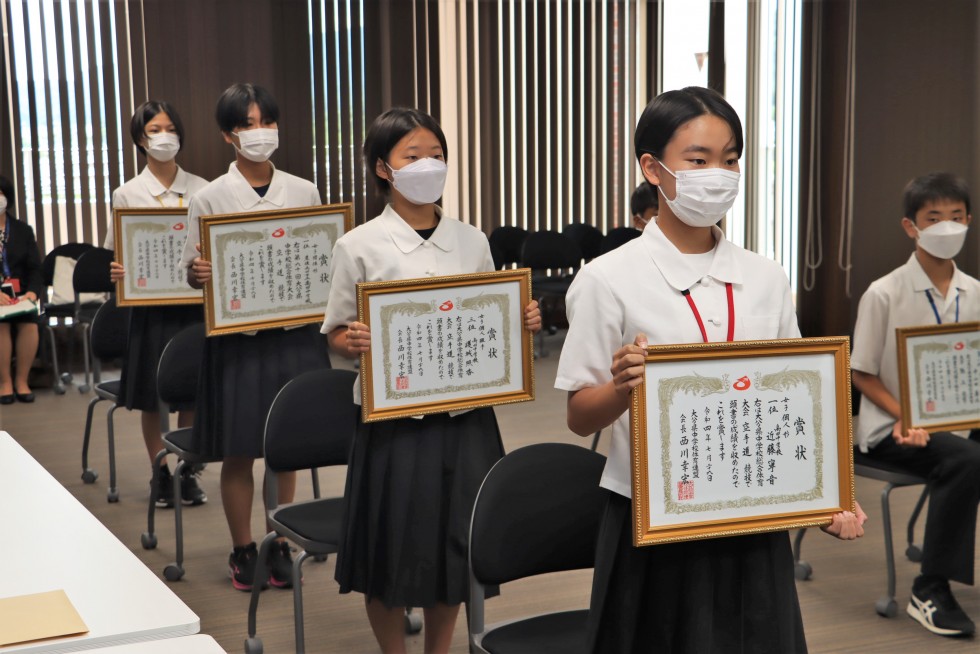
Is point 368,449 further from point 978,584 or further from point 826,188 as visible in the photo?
point 826,188

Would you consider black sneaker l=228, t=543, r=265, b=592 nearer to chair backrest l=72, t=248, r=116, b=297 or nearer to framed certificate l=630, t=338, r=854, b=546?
framed certificate l=630, t=338, r=854, b=546

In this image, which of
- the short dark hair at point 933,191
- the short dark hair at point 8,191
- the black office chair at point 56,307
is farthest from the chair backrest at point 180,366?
the black office chair at point 56,307

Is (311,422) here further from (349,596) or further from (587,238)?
(587,238)

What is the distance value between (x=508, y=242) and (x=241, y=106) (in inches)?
189

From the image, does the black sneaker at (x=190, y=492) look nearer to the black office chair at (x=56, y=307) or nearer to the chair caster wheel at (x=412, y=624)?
the chair caster wheel at (x=412, y=624)

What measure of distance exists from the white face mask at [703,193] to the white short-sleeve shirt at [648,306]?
64mm

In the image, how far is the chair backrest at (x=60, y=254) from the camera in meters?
6.92

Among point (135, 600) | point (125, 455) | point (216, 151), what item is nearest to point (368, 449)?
point (135, 600)

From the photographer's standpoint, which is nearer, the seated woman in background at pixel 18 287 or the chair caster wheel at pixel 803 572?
the chair caster wheel at pixel 803 572

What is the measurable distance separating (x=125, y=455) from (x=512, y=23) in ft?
15.7

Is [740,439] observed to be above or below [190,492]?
above

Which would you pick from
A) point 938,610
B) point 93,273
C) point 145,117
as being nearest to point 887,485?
point 938,610

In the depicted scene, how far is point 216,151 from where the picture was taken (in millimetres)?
7668

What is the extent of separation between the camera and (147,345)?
14.0 ft
